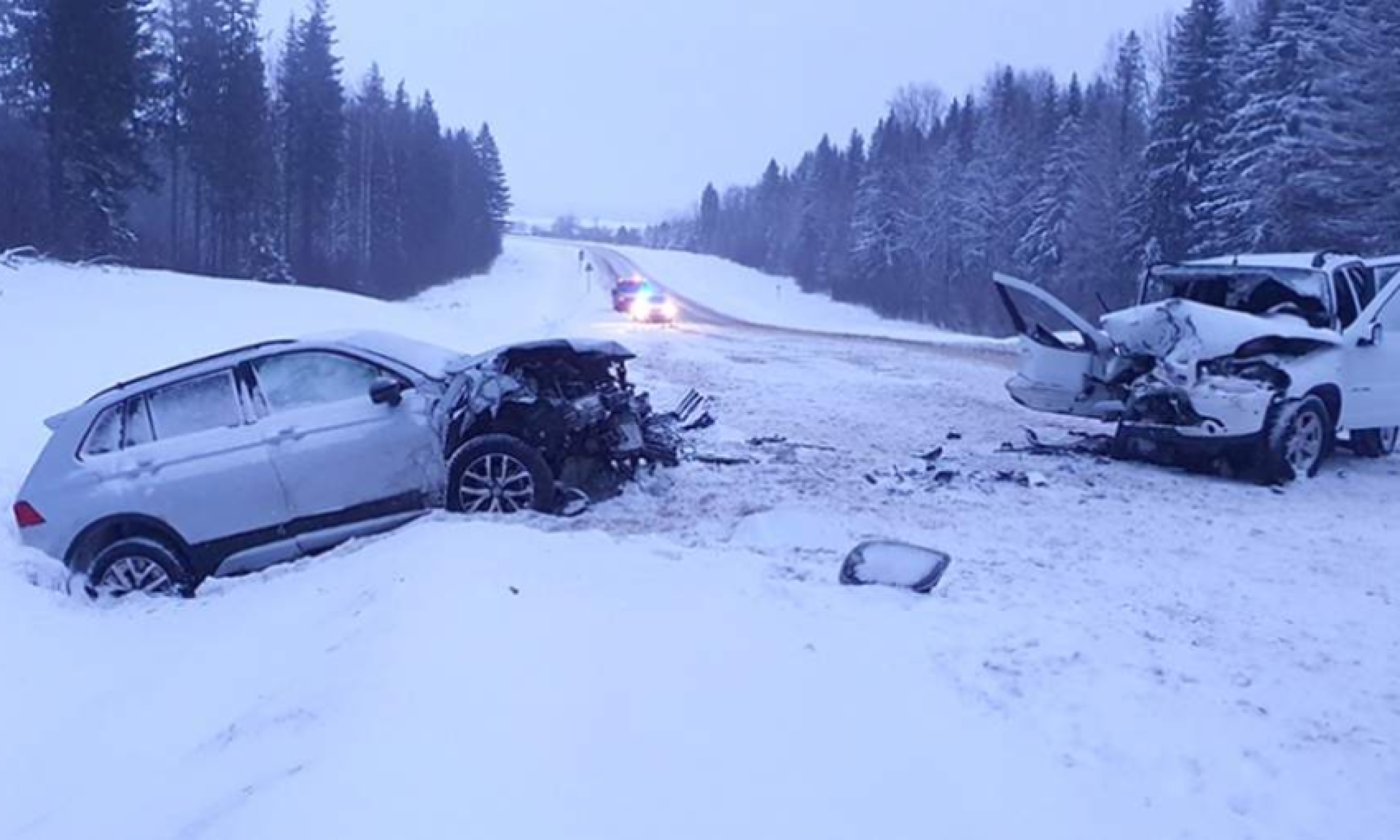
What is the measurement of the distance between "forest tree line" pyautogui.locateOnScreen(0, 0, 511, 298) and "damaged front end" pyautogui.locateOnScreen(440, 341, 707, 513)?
25489 millimetres

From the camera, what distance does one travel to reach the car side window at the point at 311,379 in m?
7.14

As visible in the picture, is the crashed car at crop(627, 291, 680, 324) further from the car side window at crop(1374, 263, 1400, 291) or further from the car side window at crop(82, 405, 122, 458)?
the car side window at crop(82, 405, 122, 458)

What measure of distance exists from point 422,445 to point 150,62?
43.4m

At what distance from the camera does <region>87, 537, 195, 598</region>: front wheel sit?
22.0 ft

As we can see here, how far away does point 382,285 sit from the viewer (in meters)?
61.1

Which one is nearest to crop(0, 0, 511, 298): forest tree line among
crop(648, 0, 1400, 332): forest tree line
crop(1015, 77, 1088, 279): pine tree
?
crop(648, 0, 1400, 332): forest tree line

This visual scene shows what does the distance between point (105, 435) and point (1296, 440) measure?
10143 millimetres

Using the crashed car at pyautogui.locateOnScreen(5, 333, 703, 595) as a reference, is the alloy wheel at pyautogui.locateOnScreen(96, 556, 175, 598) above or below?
below

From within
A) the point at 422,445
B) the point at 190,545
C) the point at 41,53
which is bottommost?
the point at 190,545

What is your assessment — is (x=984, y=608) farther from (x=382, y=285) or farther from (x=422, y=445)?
(x=382, y=285)

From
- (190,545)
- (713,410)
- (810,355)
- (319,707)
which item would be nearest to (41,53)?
(810,355)

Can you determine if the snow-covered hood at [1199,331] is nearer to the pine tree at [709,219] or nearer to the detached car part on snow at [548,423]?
the detached car part on snow at [548,423]

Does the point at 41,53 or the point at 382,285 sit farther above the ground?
the point at 41,53

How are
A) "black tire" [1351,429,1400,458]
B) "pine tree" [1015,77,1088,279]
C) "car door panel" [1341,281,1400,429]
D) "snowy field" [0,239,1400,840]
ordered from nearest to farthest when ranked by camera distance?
"snowy field" [0,239,1400,840], "car door panel" [1341,281,1400,429], "black tire" [1351,429,1400,458], "pine tree" [1015,77,1088,279]
